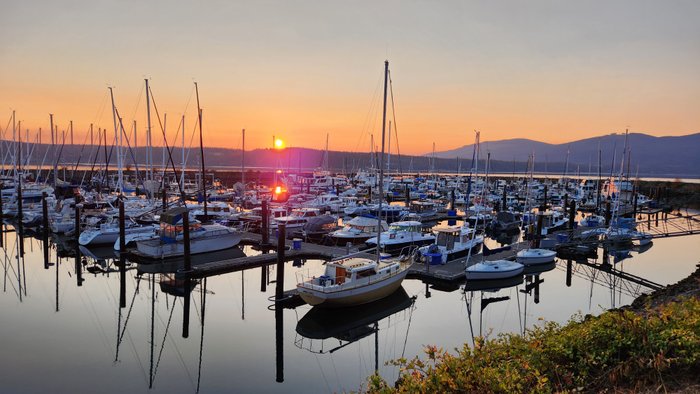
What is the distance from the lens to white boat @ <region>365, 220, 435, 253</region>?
33.9m

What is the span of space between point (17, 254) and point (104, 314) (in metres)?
18.5

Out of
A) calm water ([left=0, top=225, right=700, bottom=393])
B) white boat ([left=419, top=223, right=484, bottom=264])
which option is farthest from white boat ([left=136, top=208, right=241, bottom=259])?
white boat ([left=419, top=223, right=484, bottom=264])

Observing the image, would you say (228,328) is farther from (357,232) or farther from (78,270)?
(357,232)

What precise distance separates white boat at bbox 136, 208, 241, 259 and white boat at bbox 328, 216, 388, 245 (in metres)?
8.90

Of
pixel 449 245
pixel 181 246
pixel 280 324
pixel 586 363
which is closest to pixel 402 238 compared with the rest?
pixel 449 245

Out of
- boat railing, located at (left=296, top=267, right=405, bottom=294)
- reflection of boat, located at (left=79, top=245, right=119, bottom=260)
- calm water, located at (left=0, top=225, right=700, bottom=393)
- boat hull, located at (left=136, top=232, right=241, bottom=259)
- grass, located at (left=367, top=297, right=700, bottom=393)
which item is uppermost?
grass, located at (left=367, top=297, right=700, bottom=393)

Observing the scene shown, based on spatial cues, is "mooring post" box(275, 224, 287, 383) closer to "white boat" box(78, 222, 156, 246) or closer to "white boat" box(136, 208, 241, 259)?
"white boat" box(136, 208, 241, 259)

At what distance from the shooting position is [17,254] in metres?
35.8

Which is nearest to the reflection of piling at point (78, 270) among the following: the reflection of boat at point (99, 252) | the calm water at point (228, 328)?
the calm water at point (228, 328)

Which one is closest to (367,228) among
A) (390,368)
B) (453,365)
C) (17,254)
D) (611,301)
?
(611,301)

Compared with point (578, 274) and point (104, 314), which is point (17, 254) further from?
point (578, 274)

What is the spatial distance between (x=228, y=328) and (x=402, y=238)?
55.1ft

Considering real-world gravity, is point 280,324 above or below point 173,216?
below

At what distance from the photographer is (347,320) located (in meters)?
21.2
